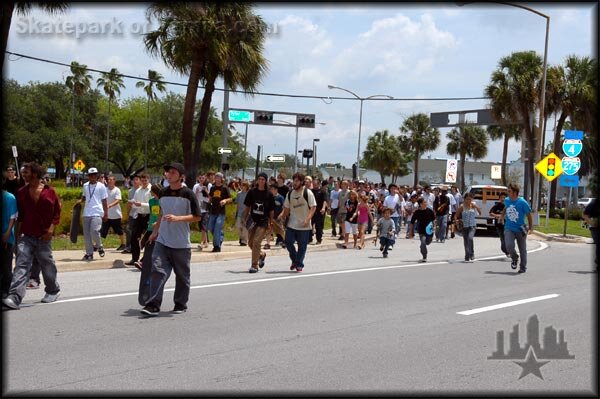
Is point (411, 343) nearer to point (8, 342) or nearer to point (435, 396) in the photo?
point (435, 396)

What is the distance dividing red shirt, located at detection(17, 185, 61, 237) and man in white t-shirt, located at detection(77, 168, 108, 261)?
408 cm

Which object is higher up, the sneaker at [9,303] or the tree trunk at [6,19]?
the tree trunk at [6,19]

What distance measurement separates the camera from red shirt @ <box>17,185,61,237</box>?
920cm

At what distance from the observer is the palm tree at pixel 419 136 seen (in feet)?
228

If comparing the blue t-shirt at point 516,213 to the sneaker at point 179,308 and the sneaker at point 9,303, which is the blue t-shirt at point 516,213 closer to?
the sneaker at point 179,308

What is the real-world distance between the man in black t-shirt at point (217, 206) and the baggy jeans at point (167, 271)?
262 inches

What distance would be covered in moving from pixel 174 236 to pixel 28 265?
195cm

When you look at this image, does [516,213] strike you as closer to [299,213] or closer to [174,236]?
[299,213]

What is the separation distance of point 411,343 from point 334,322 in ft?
4.36

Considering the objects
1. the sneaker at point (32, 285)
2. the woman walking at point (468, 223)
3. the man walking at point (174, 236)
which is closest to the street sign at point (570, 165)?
the woman walking at point (468, 223)

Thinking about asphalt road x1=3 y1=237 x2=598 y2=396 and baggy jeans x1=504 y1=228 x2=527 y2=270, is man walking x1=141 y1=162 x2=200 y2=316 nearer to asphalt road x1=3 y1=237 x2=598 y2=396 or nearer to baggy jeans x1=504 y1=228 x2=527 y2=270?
asphalt road x1=3 y1=237 x2=598 y2=396

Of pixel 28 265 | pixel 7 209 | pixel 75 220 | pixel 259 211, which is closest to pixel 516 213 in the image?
pixel 259 211

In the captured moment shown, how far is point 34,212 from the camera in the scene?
9.21 metres

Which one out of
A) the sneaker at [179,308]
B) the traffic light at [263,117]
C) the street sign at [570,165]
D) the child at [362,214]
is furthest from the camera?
the traffic light at [263,117]
